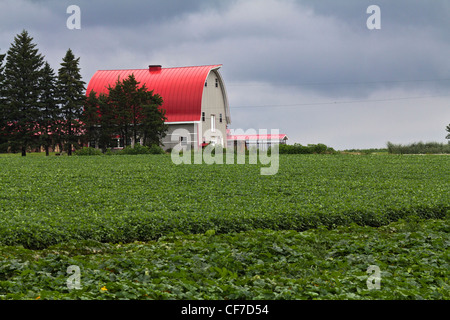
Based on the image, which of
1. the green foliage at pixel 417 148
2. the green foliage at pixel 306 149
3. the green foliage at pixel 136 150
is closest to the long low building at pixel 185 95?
the green foliage at pixel 136 150

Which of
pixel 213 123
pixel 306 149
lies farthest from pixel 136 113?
pixel 306 149

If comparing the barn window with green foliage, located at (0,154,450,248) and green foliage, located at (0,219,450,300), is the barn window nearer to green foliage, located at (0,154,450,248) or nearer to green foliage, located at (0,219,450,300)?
green foliage, located at (0,154,450,248)

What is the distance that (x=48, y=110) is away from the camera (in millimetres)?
42844

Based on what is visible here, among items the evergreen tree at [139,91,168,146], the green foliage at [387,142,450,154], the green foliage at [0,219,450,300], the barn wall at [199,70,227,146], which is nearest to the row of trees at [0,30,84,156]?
the evergreen tree at [139,91,168,146]

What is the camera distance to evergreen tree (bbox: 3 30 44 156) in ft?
138

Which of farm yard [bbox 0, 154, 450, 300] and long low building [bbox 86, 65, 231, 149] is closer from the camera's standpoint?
farm yard [bbox 0, 154, 450, 300]

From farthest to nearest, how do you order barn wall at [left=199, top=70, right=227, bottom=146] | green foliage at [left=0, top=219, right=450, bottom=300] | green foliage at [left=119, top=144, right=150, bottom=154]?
barn wall at [left=199, top=70, right=227, bottom=146]
green foliage at [left=119, top=144, right=150, bottom=154]
green foliage at [left=0, top=219, right=450, bottom=300]

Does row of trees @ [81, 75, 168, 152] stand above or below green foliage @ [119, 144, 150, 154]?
above

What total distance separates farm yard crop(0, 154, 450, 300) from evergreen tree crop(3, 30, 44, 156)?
23.6m

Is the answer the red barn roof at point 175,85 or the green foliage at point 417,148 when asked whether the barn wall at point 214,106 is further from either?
the green foliage at point 417,148

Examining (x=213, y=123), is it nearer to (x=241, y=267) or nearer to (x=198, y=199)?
(x=198, y=199)

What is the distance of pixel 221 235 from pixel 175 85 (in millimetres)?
34748

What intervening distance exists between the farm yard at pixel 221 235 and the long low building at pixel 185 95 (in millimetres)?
22734

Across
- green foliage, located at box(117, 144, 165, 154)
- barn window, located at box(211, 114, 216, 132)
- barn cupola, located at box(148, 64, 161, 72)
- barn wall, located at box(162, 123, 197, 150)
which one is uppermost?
barn cupola, located at box(148, 64, 161, 72)
